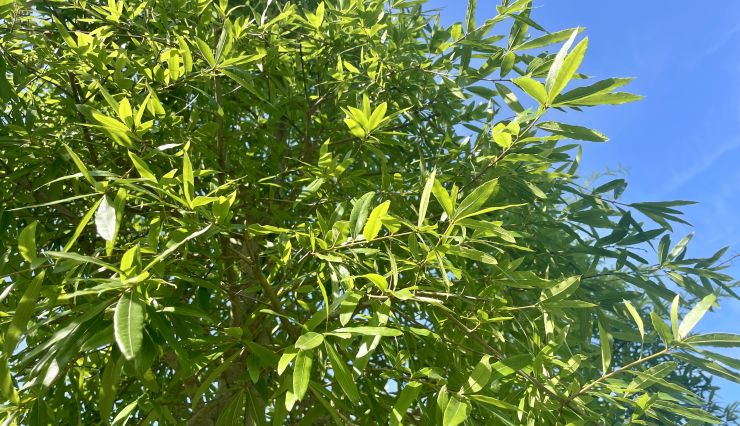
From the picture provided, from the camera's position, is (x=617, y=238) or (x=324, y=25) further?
(x=324, y=25)

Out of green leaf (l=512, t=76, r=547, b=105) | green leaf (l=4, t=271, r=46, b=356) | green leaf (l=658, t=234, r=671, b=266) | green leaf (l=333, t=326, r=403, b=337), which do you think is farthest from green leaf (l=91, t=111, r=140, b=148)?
green leaf (l=658, t=234, r=671, b=266)

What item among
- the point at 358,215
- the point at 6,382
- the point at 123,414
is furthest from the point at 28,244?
the point at 358,215

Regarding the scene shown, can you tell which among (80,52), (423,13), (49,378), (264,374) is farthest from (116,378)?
(423,13)

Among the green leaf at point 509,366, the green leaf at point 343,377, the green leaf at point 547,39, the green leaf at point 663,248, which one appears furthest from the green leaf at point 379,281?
the green leaf at point 663,248

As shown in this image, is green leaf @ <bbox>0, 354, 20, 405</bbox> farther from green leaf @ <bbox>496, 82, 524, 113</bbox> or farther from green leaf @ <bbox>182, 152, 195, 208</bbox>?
green leaf @ <bbox>496, 82, 524, 113</bbox>

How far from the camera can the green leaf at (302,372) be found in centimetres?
77

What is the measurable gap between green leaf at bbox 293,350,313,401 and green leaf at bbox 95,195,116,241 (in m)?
0.30

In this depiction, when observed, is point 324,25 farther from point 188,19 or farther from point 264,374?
point 264,374

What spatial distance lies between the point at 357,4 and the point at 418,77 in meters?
0.27

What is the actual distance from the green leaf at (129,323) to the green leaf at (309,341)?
0.20m

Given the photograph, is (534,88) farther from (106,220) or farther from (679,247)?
(679,247)

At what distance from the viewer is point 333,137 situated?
1.83 meters

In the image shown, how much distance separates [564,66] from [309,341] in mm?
511

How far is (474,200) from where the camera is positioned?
922 mm
